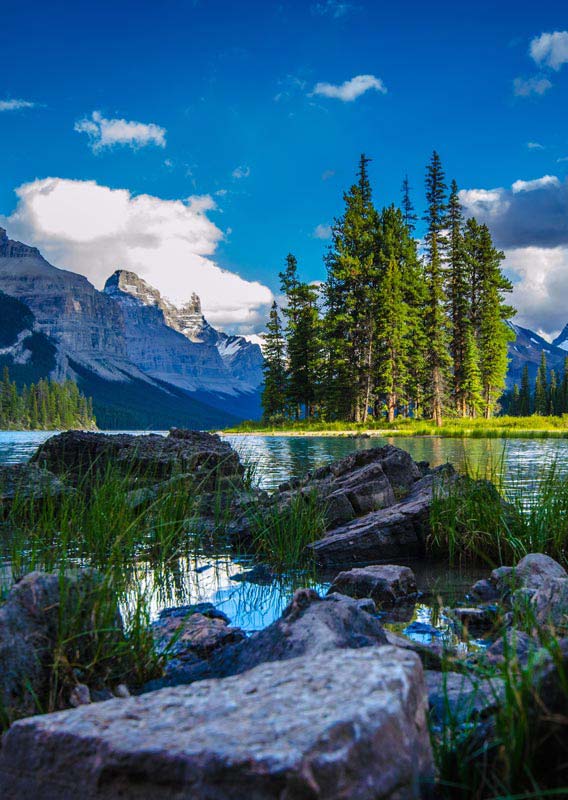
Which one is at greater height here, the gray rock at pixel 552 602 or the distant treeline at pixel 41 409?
the distant treeline at pixel 41 409

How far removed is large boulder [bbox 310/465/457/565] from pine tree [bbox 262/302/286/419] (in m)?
46.7

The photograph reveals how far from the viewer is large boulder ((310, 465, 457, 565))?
7195 millimetres

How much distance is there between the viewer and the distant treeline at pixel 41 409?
13512cm

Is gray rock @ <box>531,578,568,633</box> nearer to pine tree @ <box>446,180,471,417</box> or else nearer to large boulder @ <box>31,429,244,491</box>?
large boulder @ <box>31,429,244,491</box>

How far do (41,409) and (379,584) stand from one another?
6067 inches

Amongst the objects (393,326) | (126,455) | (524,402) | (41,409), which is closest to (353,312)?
(393,326)

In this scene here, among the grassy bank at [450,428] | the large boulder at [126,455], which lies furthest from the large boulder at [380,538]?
the grassy bank at [450,428]

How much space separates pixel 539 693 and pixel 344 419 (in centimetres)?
4797

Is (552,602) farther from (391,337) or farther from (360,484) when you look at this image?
(391,337)

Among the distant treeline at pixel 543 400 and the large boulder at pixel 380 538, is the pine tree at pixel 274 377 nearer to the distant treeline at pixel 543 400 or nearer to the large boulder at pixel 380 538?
the large boulder at pixel 380 538

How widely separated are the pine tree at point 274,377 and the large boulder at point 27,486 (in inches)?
1789

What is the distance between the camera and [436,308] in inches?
2035

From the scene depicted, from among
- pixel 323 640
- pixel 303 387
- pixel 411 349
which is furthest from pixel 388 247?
pixel 323 640

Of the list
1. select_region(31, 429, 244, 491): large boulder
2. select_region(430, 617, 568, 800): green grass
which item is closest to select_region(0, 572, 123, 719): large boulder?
select_region(430, 617, 568, 800): green grass
